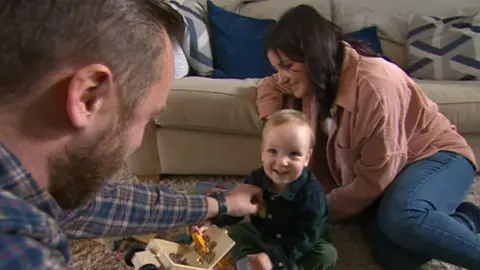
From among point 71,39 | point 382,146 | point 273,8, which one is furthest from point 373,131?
point 273,8

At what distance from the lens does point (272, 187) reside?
152cm

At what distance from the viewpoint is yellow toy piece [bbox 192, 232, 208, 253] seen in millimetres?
1422

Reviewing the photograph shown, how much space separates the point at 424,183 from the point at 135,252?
85 cm

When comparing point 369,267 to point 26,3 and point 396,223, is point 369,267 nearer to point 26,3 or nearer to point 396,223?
point 396,223

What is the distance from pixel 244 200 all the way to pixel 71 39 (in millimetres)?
795

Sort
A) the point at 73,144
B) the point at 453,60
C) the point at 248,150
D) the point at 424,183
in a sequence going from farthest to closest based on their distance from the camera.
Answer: the point at 453,60
the point at 248,150
the point at 424,183
the point at 73,144

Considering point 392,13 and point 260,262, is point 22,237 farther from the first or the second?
point 392,13

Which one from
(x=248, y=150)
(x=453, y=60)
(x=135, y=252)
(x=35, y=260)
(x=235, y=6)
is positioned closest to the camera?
(x=35, y=260)

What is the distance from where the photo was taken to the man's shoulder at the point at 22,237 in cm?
61

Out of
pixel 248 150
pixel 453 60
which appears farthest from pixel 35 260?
pixel 453 60

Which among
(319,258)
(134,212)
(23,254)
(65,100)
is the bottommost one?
(319,258)

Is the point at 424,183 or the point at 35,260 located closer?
the point at 35,260

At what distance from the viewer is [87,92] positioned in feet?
2.30

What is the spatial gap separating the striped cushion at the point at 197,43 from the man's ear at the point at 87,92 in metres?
1.58
